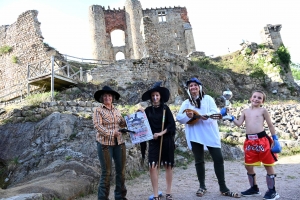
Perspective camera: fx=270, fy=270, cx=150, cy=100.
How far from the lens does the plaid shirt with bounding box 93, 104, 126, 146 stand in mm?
4047

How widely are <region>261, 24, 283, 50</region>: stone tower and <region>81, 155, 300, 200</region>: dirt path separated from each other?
17.3 meters

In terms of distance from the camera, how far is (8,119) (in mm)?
8828

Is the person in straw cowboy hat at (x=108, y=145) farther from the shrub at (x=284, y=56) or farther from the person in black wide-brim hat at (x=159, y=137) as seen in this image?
the shrub at (x=284, y=56)

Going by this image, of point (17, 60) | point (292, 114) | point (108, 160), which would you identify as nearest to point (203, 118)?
point (108, 160)

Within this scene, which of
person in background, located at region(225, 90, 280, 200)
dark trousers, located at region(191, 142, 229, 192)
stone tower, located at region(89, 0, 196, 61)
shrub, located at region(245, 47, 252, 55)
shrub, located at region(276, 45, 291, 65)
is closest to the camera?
person in background, located at region(225, 90, 280, 200)

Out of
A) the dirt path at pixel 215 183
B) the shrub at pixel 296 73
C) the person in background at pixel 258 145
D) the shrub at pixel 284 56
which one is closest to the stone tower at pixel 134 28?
the shrub at pixel 284 56

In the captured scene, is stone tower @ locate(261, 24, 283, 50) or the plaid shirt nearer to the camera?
the plaid shirt

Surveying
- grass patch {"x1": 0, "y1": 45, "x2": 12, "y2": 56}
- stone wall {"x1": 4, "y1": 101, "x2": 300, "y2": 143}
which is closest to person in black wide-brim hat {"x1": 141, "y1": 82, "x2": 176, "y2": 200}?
stone wall {"x1": 4, "y1": 101, "x2": 300, "y2": 143}

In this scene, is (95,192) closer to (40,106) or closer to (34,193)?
(34,193)

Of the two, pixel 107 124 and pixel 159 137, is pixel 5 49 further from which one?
pixel 159 137

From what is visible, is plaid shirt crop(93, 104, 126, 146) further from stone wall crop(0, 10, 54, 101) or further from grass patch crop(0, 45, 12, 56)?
grass patch crop(0, 45, 12, 56)

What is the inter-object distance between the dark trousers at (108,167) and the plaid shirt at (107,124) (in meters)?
0.09

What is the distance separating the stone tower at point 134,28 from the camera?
26484mm

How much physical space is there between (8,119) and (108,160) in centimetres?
628
